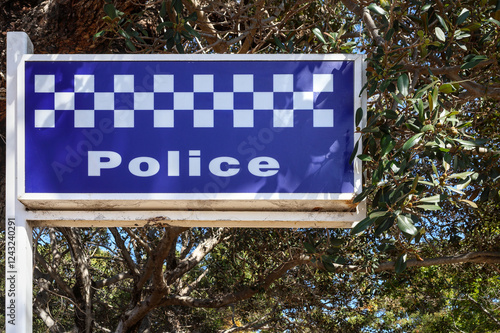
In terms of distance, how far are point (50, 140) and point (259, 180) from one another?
996 mm

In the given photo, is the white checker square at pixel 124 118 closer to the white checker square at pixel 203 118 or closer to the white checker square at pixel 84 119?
the white checker square at pixel 84 119

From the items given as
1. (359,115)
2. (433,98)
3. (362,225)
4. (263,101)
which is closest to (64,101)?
(263,101)

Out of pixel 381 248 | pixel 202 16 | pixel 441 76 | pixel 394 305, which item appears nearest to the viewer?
pixel 381 248

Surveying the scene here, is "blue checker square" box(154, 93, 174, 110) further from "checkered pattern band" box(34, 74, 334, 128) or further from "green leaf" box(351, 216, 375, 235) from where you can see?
"green leaf" box(351, 216, 375, 235)

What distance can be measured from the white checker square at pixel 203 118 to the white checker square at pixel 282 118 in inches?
11.7

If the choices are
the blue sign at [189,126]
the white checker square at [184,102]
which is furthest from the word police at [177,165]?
the white checker square at [184,102]

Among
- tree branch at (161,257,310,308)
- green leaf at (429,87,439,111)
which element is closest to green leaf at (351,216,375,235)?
green leaf at (429,87,439,111)

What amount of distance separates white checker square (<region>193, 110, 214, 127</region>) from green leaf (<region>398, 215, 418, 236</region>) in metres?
0.97

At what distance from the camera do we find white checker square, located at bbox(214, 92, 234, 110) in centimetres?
275

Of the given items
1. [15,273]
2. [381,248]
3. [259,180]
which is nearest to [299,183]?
[259,180]

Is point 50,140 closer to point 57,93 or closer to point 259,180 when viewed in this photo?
point 57,93

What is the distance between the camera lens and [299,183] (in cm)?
268

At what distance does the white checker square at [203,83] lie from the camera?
2758mm

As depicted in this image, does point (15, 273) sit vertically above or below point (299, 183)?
below
